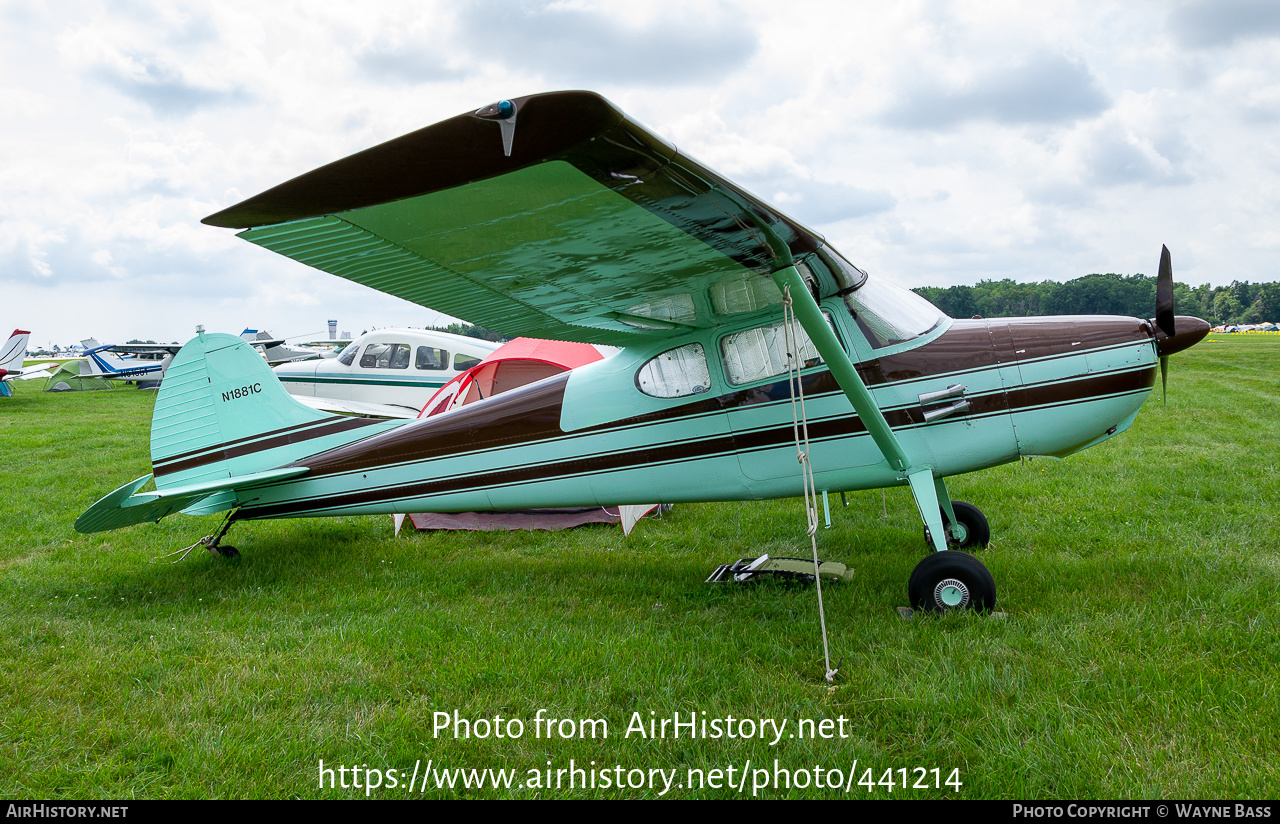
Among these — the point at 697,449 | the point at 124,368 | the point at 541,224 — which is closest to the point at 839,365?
the point at 697,449

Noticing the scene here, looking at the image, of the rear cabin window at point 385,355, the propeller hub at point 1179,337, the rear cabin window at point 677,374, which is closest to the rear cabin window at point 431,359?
the rear cabin window at point 385,355

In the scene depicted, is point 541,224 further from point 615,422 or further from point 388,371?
point 388,371

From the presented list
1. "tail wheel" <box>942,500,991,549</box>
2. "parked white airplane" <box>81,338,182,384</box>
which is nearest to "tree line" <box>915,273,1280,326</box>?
"parked white airplane" <box>81,338,182,384</box>

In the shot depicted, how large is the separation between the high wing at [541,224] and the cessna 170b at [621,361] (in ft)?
0.04

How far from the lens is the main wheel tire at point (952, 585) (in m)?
4.11

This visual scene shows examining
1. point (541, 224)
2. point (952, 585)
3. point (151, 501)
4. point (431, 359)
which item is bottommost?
point (952, 585)

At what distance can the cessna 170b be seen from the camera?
104 inches

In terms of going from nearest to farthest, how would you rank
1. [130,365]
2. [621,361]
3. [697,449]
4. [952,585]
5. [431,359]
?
[952,585], [697,449], [621,361], [431,359], [130,365]

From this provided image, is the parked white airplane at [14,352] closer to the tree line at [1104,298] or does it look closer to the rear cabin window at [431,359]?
the rear cabin window at [431,359]

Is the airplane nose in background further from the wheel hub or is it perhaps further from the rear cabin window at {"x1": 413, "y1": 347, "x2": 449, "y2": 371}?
the rear cabin window at {"x1": 413, "y1": 347, "x2": 449, "y2": 371}

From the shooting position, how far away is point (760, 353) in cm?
479

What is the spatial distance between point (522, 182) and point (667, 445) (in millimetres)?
2639

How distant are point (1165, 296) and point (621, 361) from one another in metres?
3.55

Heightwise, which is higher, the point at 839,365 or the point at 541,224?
the point at 541,224
